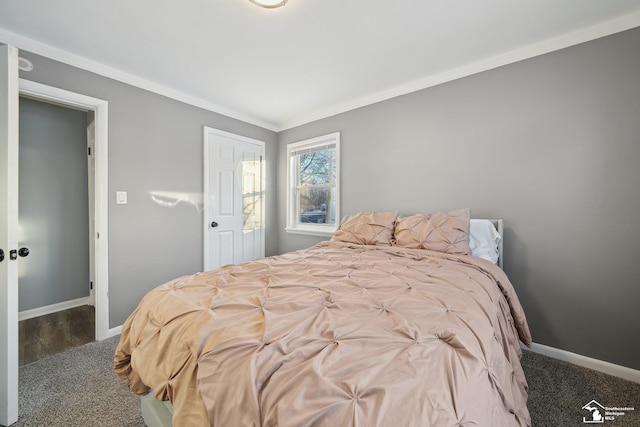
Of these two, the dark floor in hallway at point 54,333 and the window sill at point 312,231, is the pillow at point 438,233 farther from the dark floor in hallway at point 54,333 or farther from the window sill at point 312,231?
the dark floor in hallway at point 54,333

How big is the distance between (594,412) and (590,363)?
58cm

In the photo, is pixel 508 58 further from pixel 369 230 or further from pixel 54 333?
pixel 54 333

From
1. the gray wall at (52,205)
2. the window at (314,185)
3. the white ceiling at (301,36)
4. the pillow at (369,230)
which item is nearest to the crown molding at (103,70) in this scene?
the white ceiling at (301,36)

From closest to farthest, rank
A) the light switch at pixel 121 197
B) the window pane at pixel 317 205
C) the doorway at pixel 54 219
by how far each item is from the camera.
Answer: the light switch at pixel 121 197 < the doorway at pixel 54 219 < the window pane at pixel 317 205

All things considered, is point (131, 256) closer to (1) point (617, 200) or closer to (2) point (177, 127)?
(2) point (177, 127)

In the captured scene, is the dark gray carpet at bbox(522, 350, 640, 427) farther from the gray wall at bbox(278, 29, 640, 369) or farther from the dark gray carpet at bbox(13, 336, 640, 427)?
the gray wall at bbox(278, 29, 640, 369)

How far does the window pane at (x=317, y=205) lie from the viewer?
352cm

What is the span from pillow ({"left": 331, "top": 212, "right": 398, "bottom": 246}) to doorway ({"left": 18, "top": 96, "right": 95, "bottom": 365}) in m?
2.67

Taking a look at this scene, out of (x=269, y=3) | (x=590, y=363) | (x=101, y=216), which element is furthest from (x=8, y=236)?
(x=590, y=363)

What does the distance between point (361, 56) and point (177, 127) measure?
2.13 m

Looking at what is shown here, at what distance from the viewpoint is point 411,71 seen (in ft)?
8.11

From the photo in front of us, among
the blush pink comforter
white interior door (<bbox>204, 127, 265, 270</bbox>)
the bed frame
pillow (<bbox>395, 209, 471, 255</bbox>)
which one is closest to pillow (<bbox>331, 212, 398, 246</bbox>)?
pillow (<bbox>395, 209, 471, 255</bbox>)

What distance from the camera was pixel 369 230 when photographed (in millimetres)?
2449

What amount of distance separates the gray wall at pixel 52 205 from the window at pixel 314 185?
103 inches
